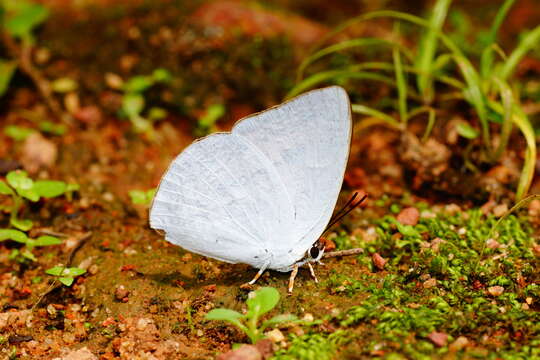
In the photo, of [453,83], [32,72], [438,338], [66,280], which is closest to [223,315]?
[438,338]

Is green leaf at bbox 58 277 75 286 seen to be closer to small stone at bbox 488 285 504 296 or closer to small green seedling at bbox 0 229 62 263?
small green seedling at bbox 0 229 62 263

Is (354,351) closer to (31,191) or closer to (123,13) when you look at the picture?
(31,191)

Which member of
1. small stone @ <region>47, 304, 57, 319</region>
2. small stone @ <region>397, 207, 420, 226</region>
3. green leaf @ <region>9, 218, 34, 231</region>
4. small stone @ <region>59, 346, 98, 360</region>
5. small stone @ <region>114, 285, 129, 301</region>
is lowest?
small stone @ <region>47, 304, 57, 319</region>

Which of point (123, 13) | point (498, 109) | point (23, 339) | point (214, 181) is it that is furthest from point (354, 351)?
point (123, 13)

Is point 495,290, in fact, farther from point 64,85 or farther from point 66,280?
point 64,85

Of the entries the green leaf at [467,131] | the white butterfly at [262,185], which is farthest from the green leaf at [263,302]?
the green leaf at [467,131]

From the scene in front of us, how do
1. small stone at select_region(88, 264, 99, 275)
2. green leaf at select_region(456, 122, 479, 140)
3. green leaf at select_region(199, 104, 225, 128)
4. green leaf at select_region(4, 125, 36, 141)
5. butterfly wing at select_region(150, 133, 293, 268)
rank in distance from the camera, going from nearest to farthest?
butterfly wing at select_region(150, 133, 293, 268) < small stone at select_region(88, 264, 99, 275) < green leaf at select_region(456, 122, 479, 140) < green leaf at select_region(4, 125, 36, 141) < green leaf at select_region(199, 104, 225, 128)

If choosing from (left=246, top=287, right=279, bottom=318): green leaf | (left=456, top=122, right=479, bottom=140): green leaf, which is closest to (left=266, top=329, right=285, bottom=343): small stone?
(left=246, top=287, right=279, bottom=318): green leaf
